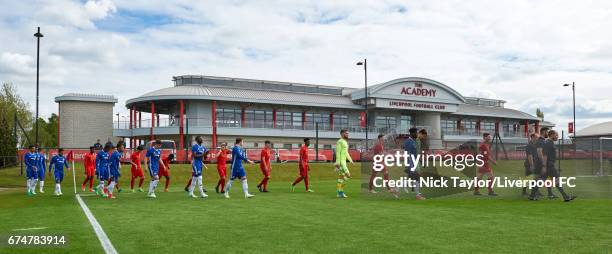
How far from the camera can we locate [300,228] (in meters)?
9.63

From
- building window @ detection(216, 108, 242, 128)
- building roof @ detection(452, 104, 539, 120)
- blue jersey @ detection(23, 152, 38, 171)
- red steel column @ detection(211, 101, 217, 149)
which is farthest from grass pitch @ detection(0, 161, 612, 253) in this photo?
building roof @ detection(452, 104, 539, 120)

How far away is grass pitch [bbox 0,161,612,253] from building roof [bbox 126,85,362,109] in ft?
122

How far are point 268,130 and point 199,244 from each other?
4744 cm

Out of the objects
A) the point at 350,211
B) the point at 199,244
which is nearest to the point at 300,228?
the point at 199,244

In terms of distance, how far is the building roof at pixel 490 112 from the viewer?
7144 centimetres

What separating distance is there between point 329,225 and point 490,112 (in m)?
68.1

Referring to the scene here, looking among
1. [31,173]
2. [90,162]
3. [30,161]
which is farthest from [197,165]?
[30,161]

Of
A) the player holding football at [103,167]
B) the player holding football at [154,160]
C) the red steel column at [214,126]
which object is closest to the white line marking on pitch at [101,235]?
the player holding football at [154,160]

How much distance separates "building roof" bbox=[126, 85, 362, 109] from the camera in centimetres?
5172

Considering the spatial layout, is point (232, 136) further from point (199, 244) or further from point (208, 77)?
point (199, 244)

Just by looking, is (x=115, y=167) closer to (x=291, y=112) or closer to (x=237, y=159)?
(x=237, y=159)

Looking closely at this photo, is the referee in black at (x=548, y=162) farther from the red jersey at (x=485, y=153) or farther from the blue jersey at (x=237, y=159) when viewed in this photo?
the blue jersey at (x=237, y=159)

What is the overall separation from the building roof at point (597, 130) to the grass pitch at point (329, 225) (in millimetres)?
79244

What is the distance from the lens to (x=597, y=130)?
87.6m
